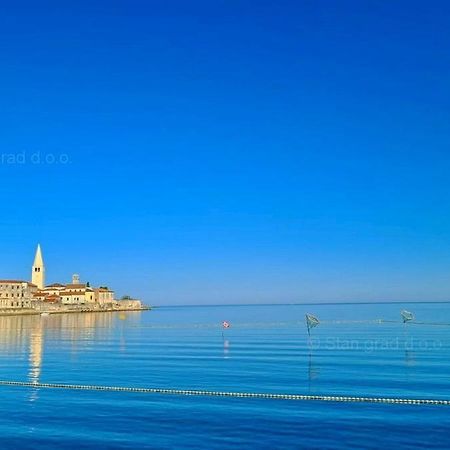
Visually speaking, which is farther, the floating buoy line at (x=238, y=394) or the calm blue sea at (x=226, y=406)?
the floating buoy line at (x=238, y=394)

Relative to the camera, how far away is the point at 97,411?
1162 inches

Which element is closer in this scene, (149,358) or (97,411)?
(97,411)

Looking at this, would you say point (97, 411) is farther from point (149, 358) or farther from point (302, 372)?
point (149, 358)

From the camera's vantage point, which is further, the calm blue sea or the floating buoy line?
the floating buoy line

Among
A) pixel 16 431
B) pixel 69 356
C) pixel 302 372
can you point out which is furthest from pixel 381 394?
pixel 69 356

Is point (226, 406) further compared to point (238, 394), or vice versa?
point (238, 394)

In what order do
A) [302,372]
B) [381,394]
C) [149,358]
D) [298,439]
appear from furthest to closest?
[149,358] < [302,372] < [381,394] < [298,439]

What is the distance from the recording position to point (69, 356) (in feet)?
188

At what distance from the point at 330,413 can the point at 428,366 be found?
22.1 metres

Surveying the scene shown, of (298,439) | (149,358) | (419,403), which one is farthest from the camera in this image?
(149,358)

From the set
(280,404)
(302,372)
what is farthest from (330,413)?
(302,372)

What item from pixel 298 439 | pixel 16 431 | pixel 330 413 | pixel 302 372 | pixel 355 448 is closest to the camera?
pixel 355 448

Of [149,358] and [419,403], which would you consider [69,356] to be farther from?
[419,403]

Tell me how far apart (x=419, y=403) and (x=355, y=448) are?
10.1 metres
